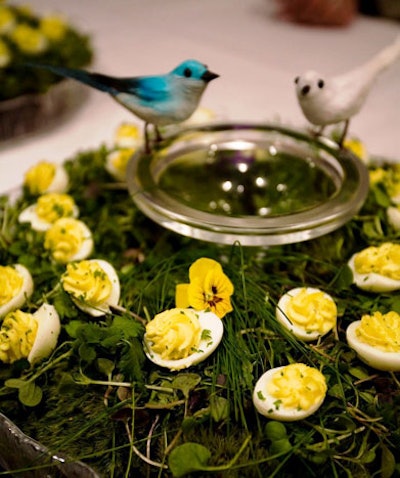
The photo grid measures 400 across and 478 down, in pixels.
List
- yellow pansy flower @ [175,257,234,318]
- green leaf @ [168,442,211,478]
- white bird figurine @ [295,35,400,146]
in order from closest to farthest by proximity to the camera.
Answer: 1. green leaf @ [168,442,211,478]
2. yellow pansy flower @ [175,257,234,318]
3. white bird figurine @ [295,35,400,146]

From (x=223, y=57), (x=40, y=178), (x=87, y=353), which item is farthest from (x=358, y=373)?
(x=223, y=57)

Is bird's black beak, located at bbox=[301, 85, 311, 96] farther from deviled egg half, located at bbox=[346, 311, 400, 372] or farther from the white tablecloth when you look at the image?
the white tablecloth

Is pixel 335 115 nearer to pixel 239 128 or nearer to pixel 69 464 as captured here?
pixel 239 128

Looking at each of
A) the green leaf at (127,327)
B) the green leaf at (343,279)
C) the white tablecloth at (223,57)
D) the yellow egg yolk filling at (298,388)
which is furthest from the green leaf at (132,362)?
the white tablecloth at (223,57)

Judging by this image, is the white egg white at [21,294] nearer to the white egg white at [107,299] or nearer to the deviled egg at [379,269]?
the white egg white at [107,299]

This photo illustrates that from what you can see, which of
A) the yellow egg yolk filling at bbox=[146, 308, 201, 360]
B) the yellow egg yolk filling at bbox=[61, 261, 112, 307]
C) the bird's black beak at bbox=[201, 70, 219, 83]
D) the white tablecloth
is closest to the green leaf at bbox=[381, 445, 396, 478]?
the yellow egg yolk filling at bbox=[146, 308, 201, 360]

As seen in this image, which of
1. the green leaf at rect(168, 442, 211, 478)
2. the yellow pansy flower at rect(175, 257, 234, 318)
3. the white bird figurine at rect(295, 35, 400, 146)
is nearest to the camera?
the green leaf at rect(168, 442, 211, 478)
